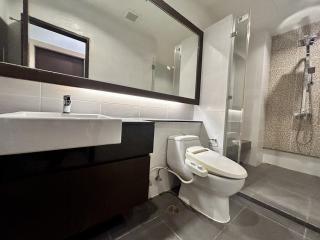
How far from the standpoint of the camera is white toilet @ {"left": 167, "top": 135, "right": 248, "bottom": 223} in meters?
1.06

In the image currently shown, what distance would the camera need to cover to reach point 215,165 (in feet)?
3.61

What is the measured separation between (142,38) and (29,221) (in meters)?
1.60

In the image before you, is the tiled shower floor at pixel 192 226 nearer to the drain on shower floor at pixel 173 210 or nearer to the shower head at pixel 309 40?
the drain on shower floor at pixel 173 210

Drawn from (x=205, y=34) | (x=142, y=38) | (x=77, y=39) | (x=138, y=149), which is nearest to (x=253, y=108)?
(x=205, y=34)

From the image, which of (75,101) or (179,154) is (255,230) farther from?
(75,101)

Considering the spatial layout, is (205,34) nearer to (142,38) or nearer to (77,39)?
(142,38)

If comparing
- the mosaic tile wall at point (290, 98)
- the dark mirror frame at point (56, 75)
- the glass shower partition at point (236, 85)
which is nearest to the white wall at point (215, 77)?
the glass shower partition at point (236, 85)

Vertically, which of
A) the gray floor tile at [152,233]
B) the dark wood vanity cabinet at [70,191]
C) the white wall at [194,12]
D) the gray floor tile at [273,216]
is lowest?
the gray floor tile at [273,216]

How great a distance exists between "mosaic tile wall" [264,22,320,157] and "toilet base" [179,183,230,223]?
1.82 meters

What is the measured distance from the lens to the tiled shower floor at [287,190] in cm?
123

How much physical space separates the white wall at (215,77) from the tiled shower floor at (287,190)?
22.8 inches

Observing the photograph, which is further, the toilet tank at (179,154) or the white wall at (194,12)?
the white wall at (194,12)

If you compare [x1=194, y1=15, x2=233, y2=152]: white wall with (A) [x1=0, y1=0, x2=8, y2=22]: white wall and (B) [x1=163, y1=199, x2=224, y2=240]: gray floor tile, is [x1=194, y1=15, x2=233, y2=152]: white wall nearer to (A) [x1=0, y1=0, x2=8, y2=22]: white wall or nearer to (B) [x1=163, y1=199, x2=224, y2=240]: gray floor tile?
(B) [x1=163, y1=199, x2=224, y2=240]: gray floor tile

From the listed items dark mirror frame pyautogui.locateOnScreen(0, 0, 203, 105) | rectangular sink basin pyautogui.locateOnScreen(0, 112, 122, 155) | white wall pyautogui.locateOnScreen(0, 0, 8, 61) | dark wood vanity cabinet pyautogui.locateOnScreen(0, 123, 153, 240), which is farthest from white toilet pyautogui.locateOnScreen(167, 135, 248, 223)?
white wall pyautogui.locateOnScreen(0, 0, 8, 61)
